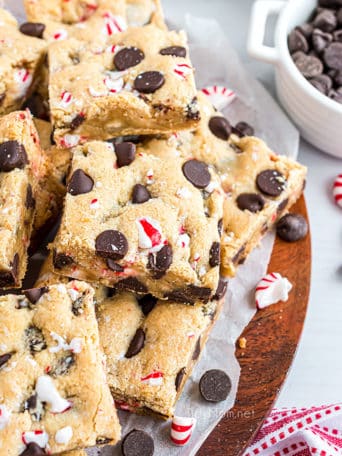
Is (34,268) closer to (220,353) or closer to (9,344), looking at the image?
(9,344)

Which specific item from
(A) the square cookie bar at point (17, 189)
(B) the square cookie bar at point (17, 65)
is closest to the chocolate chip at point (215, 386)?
(A) the square cookie bar at point (17, 189)

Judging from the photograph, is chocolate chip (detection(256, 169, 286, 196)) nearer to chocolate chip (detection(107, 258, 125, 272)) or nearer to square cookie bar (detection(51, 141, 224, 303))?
square cookie bar (detection(51, 141, 224, 303))

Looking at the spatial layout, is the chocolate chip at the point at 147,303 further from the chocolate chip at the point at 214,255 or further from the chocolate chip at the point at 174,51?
the chocolate chip at the point at 174,51

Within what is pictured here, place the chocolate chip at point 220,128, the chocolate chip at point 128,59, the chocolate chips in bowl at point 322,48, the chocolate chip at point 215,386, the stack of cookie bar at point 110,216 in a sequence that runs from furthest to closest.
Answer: the chocolate chips in bowl at point 322,48
the chocolate chip at point 220,128
the chocolate chip at point 128,59
the chocolate chip at point 215,386
the stack of cookie bar at point 110,216

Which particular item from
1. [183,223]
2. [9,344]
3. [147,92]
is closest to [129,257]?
[183,223]

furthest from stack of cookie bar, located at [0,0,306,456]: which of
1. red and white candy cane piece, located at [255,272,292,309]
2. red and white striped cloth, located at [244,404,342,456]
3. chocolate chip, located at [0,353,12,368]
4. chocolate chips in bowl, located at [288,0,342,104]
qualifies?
chocolate chips in bowl, located at [288,0,342,104]
